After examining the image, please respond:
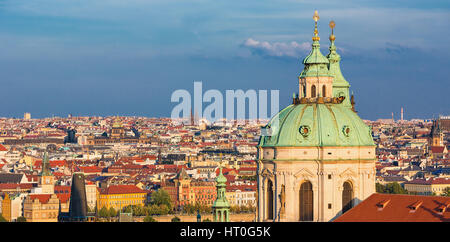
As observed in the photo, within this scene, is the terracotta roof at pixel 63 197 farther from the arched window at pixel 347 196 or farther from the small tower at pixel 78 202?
the arched window at pixel 347 196

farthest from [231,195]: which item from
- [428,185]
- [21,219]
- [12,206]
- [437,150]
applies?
[437,150]

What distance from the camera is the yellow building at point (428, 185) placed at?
11861 cm

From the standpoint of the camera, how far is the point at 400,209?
35562 millimetres

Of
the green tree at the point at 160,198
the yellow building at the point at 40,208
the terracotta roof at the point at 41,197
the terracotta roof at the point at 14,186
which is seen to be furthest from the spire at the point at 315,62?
the terracotta roof at the point at 14,186

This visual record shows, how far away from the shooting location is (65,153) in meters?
195

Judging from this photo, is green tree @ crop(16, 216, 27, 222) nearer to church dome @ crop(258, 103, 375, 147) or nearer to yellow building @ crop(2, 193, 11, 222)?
yellow building @ crop(2, 193, 11, 222)

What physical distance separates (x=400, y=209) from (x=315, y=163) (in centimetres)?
332

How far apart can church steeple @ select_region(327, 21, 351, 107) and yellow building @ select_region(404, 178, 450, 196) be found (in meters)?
73.7

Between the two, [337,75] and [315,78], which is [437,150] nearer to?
[337,75]

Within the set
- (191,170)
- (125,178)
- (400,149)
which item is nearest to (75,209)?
(125,178)

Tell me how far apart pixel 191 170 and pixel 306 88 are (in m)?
109

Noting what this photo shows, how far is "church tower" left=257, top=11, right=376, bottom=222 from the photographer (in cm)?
3812

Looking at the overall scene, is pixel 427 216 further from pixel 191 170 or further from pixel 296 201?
pixel 191 170

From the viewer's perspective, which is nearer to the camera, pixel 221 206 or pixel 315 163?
pixel 221 206
